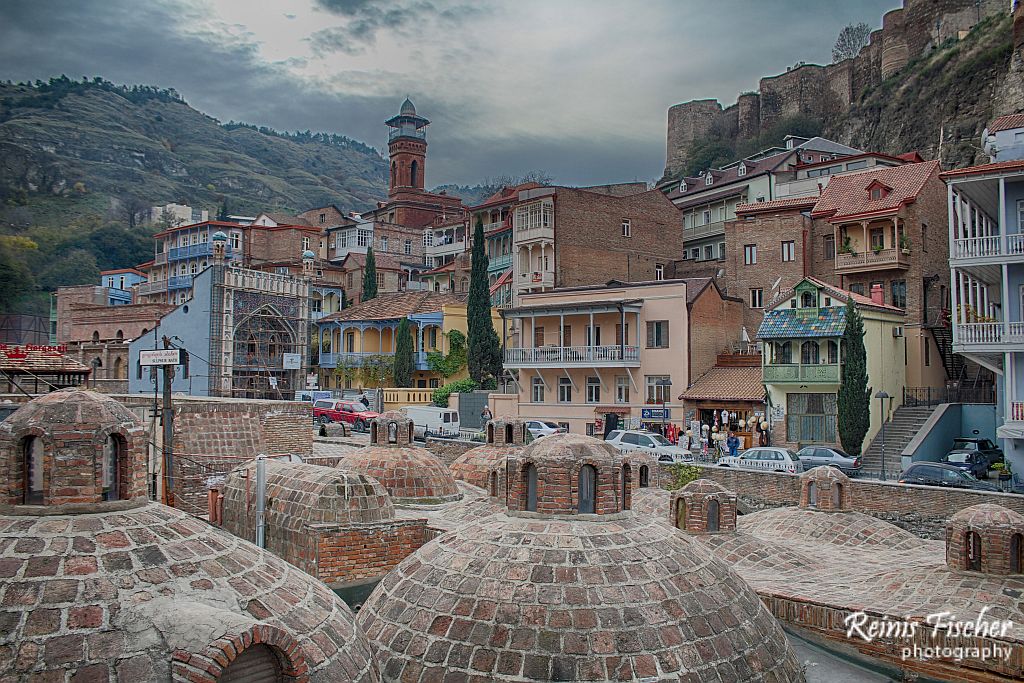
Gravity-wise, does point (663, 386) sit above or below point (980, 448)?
above

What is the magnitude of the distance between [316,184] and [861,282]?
452ft

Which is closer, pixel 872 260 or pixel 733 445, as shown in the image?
pixel 733 445

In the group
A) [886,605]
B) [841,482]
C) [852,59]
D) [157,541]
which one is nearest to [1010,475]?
[841,482]

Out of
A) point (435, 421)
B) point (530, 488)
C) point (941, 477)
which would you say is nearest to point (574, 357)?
point (435, 421)

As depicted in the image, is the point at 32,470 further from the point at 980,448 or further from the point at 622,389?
the point at 622,389

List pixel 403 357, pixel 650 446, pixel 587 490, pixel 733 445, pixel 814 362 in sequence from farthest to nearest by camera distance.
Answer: pixel 403 357 < pixel 814 362 < pixel 733 445 < pixel 650 446 < pixel 587 490

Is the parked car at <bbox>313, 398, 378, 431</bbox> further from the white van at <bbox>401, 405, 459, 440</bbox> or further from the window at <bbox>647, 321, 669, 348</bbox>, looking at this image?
the window at <bbox>647, 321, 669, 348</bbox>

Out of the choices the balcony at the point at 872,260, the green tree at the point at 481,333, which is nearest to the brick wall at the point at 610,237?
the green tree at the point at 481,333

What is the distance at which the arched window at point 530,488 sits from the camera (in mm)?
10586

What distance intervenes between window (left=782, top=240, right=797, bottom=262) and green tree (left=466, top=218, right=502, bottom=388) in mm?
15430

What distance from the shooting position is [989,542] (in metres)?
13.8

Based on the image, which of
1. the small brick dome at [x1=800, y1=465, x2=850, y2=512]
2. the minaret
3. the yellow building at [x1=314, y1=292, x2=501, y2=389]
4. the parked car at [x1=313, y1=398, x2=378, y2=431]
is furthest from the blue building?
the minaret

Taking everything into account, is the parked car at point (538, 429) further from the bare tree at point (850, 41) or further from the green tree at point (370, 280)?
the bare tree at point (850, 41)

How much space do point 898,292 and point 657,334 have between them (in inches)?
433
